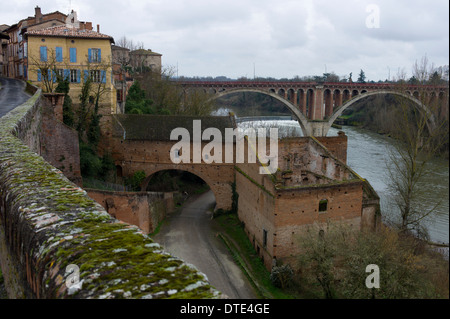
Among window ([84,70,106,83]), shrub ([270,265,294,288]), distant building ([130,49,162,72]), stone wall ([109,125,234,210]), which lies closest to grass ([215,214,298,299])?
shrub ([270,265,294,288])

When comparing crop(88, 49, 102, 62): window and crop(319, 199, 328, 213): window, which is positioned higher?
crop(88, 49, 102, 62): window

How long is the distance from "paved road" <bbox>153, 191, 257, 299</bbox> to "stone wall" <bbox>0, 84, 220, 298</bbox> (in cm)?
1120

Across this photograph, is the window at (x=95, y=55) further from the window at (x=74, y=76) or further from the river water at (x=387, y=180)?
the river water at (x=387, y=180)

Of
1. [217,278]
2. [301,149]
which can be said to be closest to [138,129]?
[301,149]

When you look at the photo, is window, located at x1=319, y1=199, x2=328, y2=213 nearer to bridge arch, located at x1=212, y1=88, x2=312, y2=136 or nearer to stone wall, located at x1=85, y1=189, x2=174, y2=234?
stone wall, located at x1=85, y1=189, x2=174, y2=234

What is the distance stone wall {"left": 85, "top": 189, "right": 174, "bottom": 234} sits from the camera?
2041cm

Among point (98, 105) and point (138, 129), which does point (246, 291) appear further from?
point (98, 105)

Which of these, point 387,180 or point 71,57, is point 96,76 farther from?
point 387,180

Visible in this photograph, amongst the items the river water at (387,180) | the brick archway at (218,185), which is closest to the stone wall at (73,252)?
the river water at (387,180)

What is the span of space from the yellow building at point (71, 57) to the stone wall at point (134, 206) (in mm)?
9095

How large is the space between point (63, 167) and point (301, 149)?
1431 centimetres

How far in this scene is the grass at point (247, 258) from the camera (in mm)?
17594

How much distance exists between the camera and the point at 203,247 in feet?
70.4

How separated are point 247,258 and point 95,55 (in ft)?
57.1
